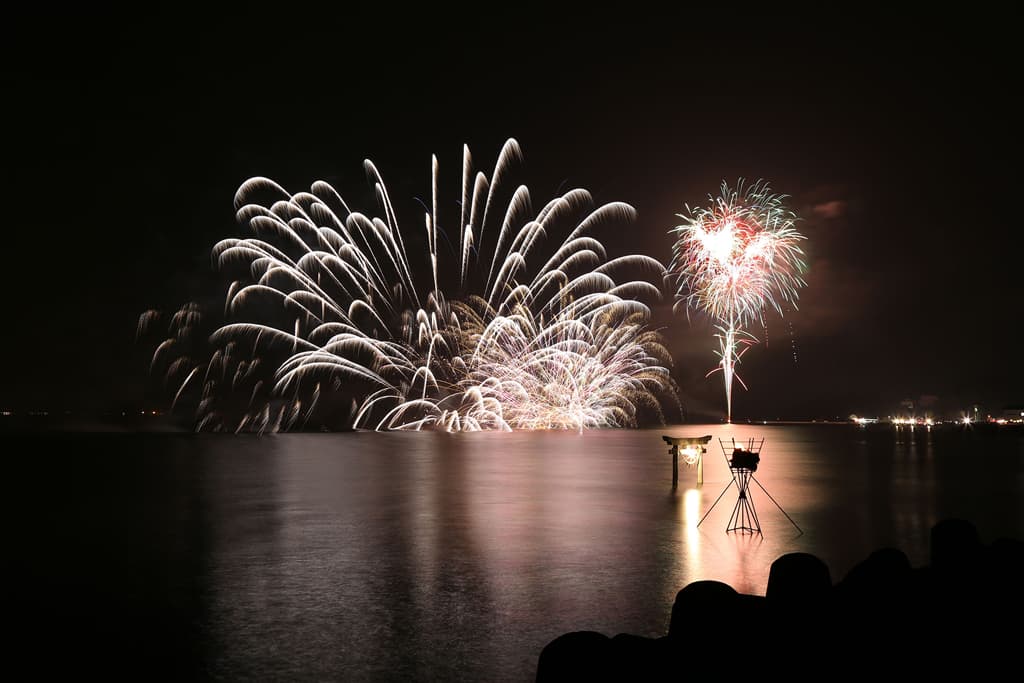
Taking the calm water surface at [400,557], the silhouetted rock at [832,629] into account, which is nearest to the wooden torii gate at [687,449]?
the calm water surface at [400,557]

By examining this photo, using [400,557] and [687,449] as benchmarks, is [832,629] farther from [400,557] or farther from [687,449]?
[687,449]

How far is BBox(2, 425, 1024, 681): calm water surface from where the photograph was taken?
23.2 ft

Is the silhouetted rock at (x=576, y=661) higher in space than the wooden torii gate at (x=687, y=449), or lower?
→ higher

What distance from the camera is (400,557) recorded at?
11289 millimetres

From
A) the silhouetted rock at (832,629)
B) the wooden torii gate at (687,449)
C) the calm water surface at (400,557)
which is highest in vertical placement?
the silhouetted rock at (832,629)

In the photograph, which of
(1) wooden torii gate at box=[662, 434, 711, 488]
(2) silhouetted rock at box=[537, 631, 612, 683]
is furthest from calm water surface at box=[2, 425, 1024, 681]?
(2) silhouetted rock at box=[537, 631, 612, 683]

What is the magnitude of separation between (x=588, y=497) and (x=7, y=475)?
2581 cm

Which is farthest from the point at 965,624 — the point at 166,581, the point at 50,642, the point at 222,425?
the point at 222,425

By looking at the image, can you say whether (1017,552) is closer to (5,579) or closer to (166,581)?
(166,581)

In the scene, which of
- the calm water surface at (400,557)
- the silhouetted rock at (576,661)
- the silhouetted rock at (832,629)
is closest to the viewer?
the silhouetted rock at (576,661)

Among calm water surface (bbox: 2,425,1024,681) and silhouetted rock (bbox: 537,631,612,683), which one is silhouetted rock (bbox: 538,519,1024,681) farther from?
calm water surface (bbox: 2,425,1024,681)

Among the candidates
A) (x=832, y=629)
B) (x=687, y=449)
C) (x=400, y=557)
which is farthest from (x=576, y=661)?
(x=687, y=449)

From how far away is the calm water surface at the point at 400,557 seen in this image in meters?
7.08

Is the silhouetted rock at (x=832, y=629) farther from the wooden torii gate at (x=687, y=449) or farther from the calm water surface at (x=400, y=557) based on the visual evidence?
the wooden torii gate at (x=687, y=449)
